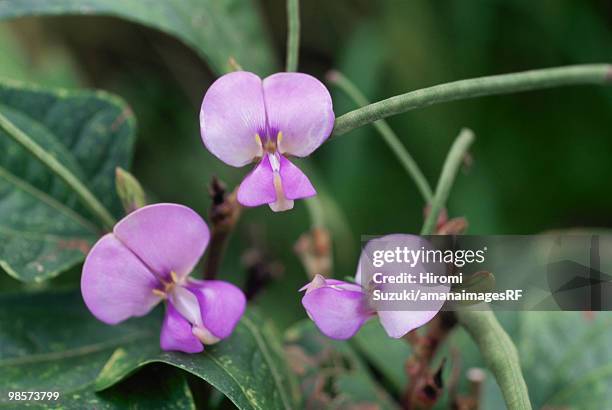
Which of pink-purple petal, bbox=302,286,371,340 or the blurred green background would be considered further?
the blurred green background

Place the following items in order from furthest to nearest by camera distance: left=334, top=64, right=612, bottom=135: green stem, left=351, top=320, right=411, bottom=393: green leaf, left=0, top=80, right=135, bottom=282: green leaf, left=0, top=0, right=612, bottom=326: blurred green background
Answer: left=0, top=0, right=612, bottom=326: blurred green background < left=351, top=320, right=411, bottom=393: green leaf < left=0, top=80, right=135, bottom=282: green leaf < left=334, top=64, right=612, bottom=135: green stem

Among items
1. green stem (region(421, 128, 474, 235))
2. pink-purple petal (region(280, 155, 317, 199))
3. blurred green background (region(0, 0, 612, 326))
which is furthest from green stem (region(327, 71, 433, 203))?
blurred green background (region(0, 0, 612, 326))

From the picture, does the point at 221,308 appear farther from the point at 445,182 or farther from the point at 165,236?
the point at 445,182

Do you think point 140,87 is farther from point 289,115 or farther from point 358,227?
point 289,115

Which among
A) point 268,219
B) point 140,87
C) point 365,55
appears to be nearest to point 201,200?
point 268,219

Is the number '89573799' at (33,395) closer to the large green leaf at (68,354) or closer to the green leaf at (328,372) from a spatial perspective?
the large green leaf at (68,354)

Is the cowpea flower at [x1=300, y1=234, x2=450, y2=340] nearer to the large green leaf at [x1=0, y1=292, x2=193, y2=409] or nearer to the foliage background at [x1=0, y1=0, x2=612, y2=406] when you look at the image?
the large green leaf at [x1=0, y1=292, x2=193, y2=409]

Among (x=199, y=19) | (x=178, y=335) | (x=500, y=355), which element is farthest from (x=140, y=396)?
(x=199, y=19)
